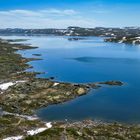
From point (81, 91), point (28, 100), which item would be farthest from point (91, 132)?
point (81, 91)

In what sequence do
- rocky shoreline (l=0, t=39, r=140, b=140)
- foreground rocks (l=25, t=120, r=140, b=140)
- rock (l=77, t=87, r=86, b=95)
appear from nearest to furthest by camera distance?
foreground rocks (l=25, t=120, r=140, b=140)
rocky shoreline (l=0, t=39, r=140, b=140)
rock (l=77, t=87, r=86, b=95)

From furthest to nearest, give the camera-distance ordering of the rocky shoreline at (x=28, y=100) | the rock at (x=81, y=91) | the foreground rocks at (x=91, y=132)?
the rock at (x=81, y=91) → the rocky shoreline at (x=28, y=100) → the foreground rocks at (x=91, y=132)

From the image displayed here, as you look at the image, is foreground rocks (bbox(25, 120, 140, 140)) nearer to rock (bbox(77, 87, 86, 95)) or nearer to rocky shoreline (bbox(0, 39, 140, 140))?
rocky shoreline (bbox(0, 39, 140, 140))

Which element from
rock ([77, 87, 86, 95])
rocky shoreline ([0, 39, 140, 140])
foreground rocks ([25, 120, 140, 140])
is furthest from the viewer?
rock ([77, 87, 86, 95])

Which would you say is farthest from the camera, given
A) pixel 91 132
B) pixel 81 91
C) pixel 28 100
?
pixel 81 91

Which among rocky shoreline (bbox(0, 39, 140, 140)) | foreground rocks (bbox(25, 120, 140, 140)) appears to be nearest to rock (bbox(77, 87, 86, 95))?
rocky shoreline (bbox(0, 39, 140, 140))

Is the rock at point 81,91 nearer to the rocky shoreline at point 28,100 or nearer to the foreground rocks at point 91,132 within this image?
the rocky shoreline at point 28,100

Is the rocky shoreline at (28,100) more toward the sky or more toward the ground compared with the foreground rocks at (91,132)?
more toward the ground

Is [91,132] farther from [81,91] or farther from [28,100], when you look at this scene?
[81,91]

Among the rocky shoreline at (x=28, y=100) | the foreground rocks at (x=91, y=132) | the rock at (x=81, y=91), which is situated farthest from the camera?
the rock at (x=81, y=91)

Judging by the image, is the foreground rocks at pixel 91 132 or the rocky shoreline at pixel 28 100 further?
the rocky shoreline at pixel 28 100

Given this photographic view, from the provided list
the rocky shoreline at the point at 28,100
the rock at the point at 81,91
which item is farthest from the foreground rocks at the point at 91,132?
the rock at the point at 81,91

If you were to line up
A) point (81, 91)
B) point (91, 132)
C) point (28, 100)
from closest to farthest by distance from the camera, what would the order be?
point (91, 132), point (28, 100), point (81, 91)

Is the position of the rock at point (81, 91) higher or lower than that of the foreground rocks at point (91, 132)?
Answer: lower
